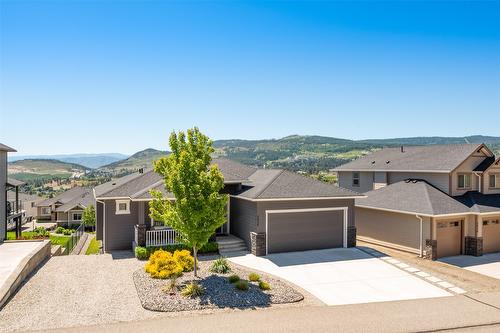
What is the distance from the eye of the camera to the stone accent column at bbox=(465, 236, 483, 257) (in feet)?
69.3

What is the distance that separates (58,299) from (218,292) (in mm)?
5323

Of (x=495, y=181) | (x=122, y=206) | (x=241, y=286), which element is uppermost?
(x=495, y=181)

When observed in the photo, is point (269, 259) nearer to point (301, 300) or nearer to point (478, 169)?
point (301, 300)

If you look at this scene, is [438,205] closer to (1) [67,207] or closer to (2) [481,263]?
(2) [481,263]

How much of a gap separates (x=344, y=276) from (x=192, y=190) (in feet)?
24.1

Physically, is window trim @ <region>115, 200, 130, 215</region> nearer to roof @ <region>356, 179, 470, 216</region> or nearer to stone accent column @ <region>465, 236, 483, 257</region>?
roof @ <region>356, 179, 470, 216</region>

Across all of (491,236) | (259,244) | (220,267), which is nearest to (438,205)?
(491,236)

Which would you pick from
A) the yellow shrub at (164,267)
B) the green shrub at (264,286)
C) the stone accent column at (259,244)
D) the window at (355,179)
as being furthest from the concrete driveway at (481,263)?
the yellow shrub at (164,267)

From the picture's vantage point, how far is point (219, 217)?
14477 millimetres

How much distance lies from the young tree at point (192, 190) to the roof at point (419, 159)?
15.3 metres

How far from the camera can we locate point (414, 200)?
2194 centimetres

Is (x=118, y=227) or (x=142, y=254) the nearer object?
(x=142, y=254)

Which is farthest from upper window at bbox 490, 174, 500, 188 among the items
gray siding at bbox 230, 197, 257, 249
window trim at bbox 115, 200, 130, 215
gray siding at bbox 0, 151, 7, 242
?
gray siding at bbox 0, 151, 7, 242

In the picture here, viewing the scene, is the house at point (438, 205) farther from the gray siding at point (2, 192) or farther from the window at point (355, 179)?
the gray siding at point (2, 192)
